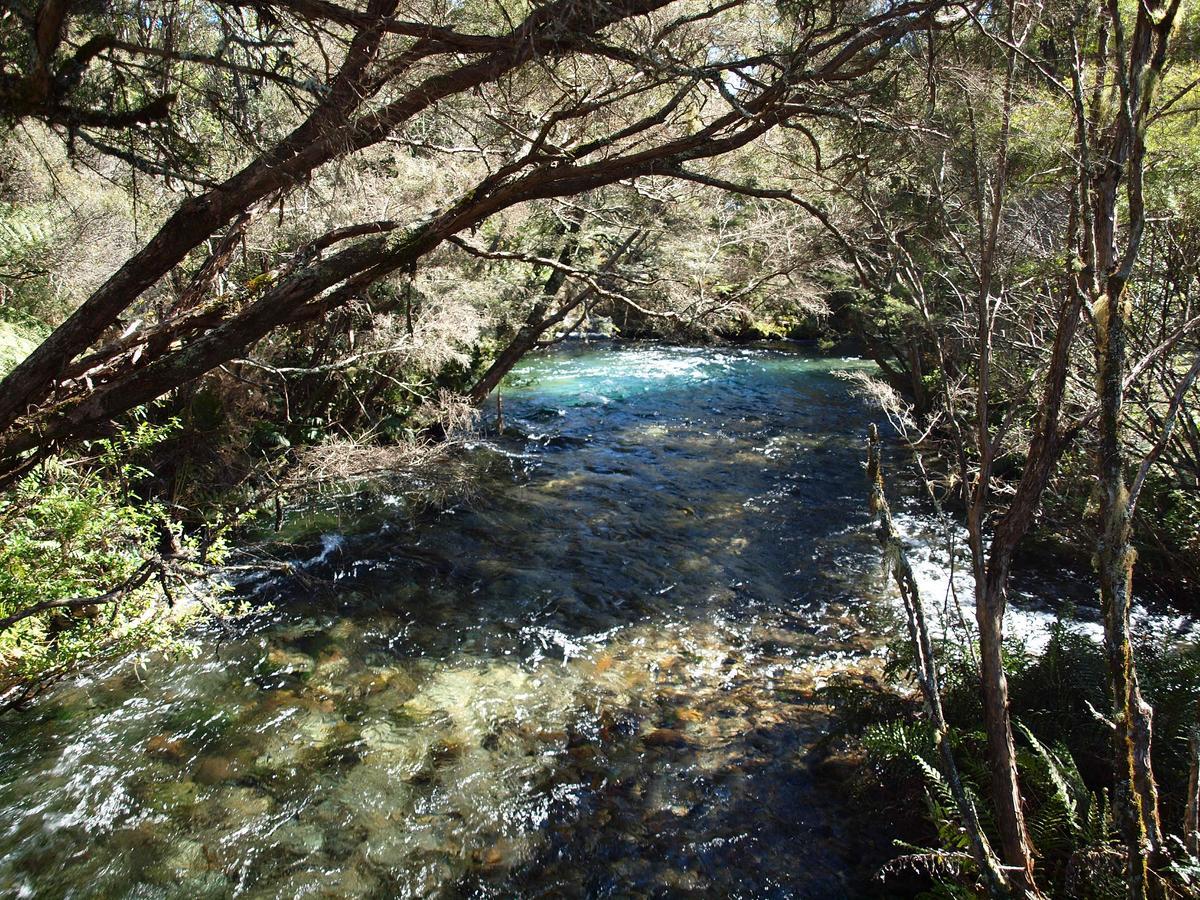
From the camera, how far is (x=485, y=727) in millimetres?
5324

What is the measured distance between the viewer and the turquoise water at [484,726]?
160 inches

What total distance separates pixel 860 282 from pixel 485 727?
4840mm

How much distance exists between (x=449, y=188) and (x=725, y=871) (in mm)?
9154

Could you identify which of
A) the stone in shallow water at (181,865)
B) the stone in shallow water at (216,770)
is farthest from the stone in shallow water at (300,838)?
the stone in shallow water at (216,770)

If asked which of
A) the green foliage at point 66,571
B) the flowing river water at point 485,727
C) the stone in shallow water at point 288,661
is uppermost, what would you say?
the green foliage at point 66,571

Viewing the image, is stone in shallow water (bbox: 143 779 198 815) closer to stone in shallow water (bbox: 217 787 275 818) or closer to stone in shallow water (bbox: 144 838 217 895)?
stone in shallow water (bbox: 217 787 275 818)

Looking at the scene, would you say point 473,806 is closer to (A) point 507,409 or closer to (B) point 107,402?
(B) point 107,402

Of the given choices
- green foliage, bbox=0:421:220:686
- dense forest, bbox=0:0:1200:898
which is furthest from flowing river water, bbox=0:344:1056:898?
green foliage, bbox=0:421:220:686

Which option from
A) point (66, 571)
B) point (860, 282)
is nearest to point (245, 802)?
point (66, 571)

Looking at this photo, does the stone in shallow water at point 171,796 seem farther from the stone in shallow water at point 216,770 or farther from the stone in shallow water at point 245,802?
the stone in shallow water at point 245,802

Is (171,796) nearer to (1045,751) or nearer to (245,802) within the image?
(245,802)

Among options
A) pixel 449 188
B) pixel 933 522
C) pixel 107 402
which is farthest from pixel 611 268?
pixel 107 402

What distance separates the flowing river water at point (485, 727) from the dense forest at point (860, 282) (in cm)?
12

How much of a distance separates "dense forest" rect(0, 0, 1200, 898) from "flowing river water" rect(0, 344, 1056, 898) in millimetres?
120
